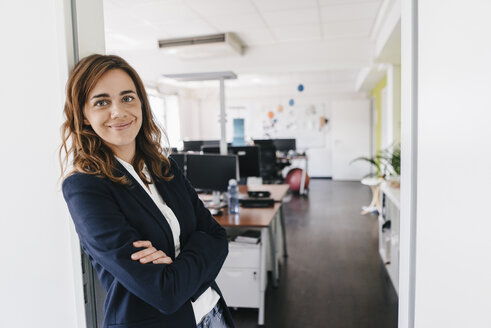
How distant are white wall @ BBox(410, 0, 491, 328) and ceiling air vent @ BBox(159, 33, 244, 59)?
448 centimetres

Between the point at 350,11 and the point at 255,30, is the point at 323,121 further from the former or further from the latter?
the point at 350,11

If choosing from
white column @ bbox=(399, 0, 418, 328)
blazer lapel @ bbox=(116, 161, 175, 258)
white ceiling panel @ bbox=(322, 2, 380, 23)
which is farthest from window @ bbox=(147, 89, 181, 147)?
white column @ bbox=(399, 0, 418, 328)

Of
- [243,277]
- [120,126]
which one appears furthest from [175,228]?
[243,277]

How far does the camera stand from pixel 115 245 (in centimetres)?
94

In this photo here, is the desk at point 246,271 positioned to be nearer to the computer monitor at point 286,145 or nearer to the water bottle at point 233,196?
the water bottle at point 233,196

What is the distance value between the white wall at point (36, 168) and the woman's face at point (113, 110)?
18 cm

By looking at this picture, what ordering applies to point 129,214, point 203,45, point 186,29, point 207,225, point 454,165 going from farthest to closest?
1. point 203,45
2. point 186,29
3. point 207,225
4. point 129,214
5. point 454,165

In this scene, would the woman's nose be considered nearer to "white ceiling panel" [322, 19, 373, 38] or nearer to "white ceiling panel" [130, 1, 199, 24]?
"white ceiling panel" [130, 1, 199, 24]

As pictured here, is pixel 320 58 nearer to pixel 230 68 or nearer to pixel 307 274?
pixel 230 68

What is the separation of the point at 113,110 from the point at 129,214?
0.32 metres

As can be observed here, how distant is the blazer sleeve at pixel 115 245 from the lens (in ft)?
3.06

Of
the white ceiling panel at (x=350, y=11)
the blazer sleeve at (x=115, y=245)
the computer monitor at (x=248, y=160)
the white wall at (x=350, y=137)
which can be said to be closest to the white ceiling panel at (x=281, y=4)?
the white ceiling panel at (x=350, y=11)

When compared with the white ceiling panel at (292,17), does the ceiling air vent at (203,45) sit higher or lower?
lower

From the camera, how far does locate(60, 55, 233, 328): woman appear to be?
0.95 meters
